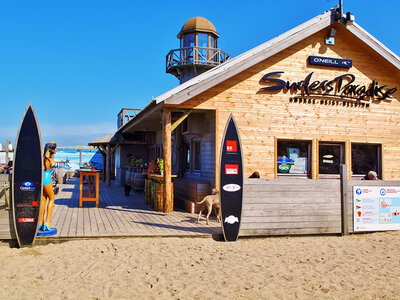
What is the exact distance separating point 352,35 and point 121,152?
1319 centimetres

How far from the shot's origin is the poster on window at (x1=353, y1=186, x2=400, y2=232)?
852 centimetres

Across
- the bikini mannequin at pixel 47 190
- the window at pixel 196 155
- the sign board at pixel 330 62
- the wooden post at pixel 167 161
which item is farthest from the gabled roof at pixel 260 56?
the bikini mannequin at pixel 47 190

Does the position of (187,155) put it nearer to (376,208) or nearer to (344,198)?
(344,198)

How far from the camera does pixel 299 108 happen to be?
37.7 ft

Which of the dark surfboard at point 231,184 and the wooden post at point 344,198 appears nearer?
the dark surfboard at point 231,184

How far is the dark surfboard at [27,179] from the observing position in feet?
23.0

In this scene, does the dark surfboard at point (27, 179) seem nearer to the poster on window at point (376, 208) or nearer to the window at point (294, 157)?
the poster on window at point (376, 208)

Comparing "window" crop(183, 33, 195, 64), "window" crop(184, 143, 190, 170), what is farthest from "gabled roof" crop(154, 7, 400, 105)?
"window" crop(183, 33, 195, 64)

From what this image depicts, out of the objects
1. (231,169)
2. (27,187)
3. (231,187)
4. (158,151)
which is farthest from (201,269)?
(158,151)

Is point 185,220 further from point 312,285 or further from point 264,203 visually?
point 312,285

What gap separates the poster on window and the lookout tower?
1753 cm

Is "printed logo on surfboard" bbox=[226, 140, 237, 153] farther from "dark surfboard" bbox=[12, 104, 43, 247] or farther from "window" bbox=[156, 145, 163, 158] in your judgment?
"window" bbox=[156, 145, 163, 158]

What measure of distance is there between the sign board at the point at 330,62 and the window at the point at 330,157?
7.63 feet

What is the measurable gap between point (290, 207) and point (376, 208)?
2.01 metres
